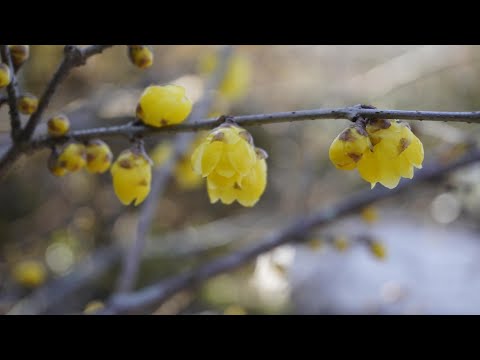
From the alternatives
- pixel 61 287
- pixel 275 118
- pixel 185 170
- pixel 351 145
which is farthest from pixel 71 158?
pixel 61 287

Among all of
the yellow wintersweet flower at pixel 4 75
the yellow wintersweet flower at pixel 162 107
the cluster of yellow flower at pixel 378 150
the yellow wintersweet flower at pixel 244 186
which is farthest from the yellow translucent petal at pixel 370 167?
the yellow wintersweet flower at pixel 4 75

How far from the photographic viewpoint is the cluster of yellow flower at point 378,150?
67 centimetres

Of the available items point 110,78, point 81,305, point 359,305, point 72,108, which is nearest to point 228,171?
point 72,108

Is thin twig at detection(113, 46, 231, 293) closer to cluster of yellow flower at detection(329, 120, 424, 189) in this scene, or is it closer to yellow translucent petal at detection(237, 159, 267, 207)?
yellow translucent petal at detection(237, 159, 267, 207)

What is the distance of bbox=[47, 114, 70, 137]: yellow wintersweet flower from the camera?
0.83 meters

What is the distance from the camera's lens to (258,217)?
10.9ft

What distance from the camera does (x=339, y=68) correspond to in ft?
13.8

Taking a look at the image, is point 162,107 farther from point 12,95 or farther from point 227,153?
point 12,95

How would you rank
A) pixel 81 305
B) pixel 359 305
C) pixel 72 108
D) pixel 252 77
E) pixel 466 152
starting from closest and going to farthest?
pixel 466 152 → pixel 72 108 → pixel 81 305 → pixel 359 305 → pixel 252 77

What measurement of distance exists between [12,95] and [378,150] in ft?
2.06

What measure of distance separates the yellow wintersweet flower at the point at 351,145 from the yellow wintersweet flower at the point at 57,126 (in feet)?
1.62

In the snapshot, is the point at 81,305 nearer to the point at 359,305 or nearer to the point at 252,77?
the point at 359,305

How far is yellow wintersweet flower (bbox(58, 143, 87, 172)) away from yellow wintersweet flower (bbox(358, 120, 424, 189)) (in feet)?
1.62
